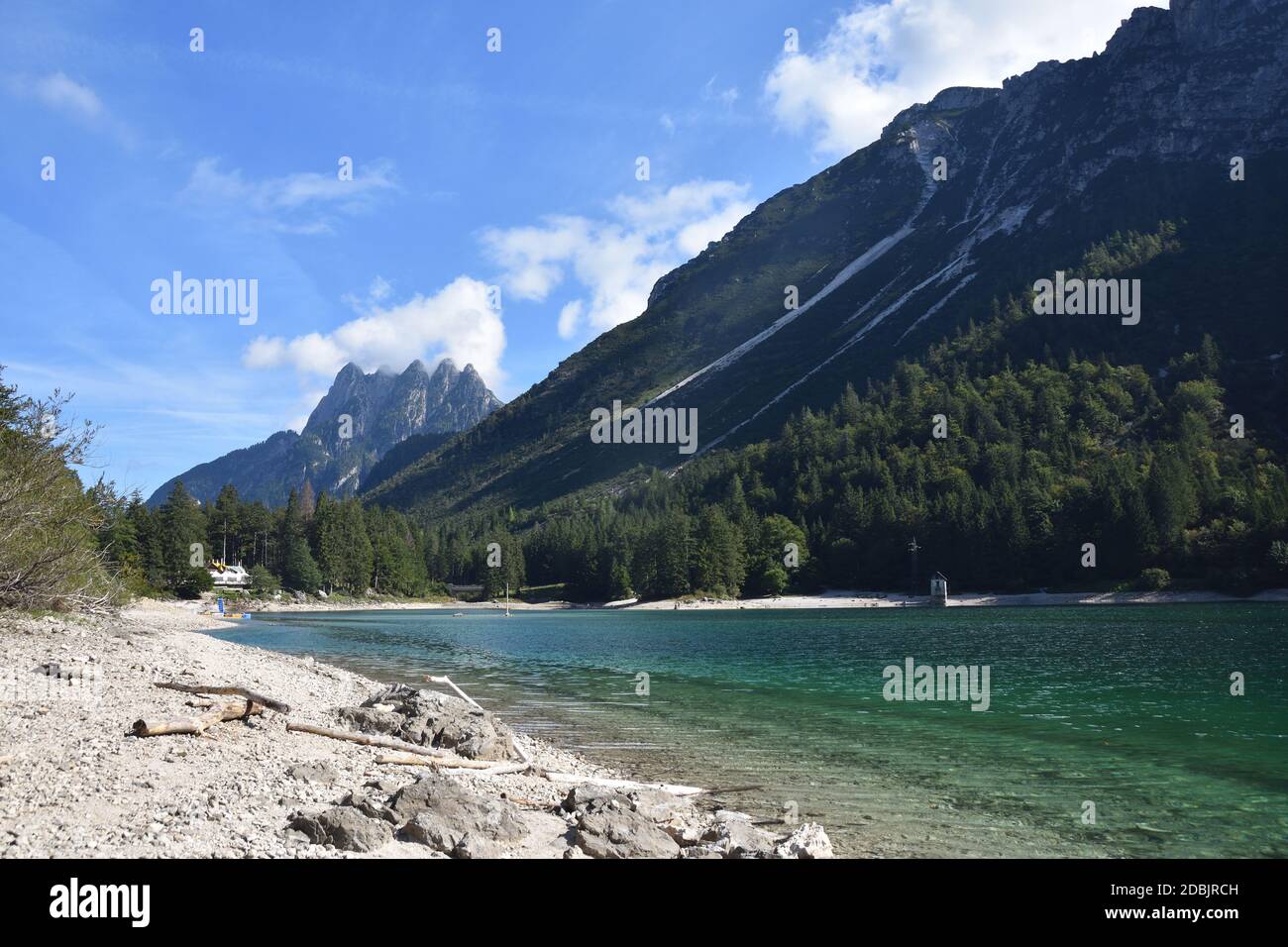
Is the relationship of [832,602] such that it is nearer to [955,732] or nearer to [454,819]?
[955,732]

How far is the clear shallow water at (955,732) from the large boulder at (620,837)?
335cm

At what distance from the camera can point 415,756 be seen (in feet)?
48.5

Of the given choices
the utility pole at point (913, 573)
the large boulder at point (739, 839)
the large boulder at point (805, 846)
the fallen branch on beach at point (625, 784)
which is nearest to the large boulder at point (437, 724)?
the fallen branch on beach at point (625, 784)

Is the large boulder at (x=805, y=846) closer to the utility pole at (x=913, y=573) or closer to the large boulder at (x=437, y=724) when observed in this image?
the large boulder at (x=437, y=724)

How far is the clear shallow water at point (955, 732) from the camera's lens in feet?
44.0

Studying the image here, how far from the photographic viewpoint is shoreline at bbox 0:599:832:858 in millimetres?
8602

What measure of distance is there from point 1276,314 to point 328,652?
8054 inches

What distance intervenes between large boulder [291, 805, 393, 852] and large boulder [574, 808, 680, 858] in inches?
102

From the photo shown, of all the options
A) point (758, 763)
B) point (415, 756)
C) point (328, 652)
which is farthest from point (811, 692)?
point (328, 652)

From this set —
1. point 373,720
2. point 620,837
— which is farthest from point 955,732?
point 373,720

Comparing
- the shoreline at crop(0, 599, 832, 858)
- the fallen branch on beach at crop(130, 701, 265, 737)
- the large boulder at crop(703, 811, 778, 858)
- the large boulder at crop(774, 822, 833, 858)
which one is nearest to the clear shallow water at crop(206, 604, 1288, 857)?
the large boulder at crop(774, 822, 833, 858)
